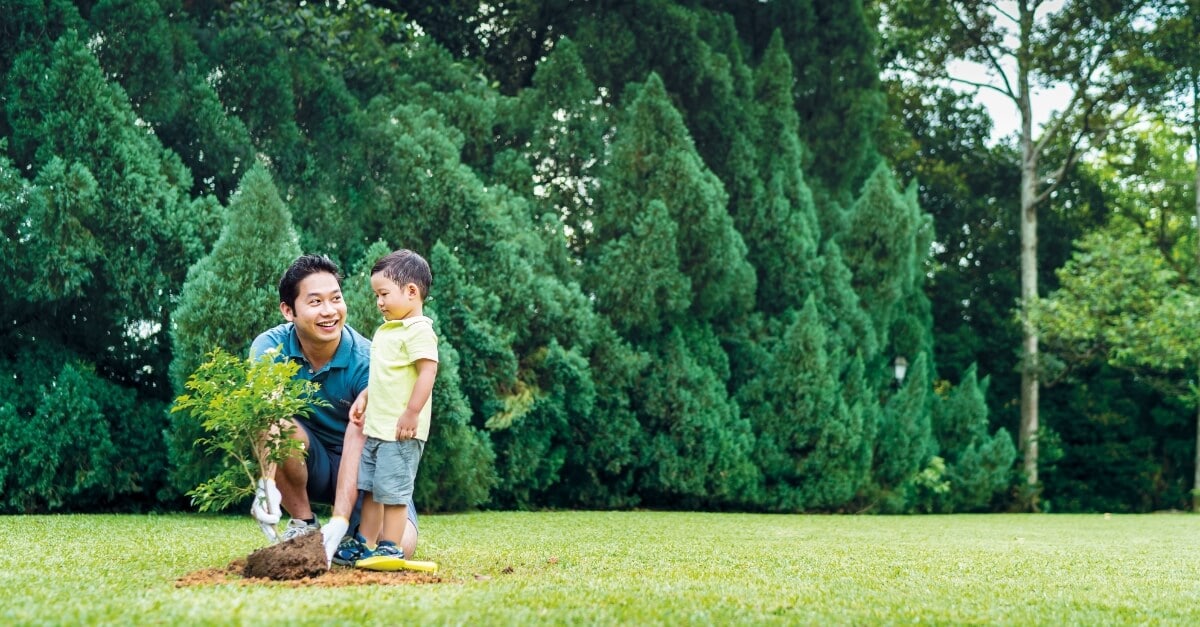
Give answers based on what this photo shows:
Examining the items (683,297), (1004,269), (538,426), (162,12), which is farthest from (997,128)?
(162,12)

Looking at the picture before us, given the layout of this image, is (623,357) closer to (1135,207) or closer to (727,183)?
(727,183)

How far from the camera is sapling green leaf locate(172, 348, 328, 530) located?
15.4 ft

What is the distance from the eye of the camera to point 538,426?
1327 cm

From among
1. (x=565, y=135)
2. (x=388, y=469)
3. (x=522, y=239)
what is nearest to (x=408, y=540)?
(x=388, y=469)

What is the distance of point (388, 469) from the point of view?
4875 mm

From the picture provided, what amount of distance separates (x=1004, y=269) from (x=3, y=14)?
18.7 metres

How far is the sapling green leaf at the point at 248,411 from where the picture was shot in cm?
469

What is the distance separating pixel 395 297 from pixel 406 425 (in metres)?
0.55

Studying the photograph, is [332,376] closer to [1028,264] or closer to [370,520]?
[370,520]

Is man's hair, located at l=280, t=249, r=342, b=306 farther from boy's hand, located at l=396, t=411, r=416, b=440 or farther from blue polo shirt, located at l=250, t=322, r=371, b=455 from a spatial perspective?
boy's hand, located at l=396, t=411, r=416, b=440

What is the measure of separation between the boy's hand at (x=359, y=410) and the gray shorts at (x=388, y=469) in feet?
0.30

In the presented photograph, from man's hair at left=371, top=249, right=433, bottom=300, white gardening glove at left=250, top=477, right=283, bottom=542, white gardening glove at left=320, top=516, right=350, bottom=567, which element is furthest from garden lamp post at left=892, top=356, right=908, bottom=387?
white gardening glove at left=250, top=477, right=283, bottom=542

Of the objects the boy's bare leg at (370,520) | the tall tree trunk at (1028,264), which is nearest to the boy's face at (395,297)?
the boy's bare leg at (370,520)

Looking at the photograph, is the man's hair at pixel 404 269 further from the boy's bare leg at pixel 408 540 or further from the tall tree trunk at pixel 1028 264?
the tall tree trunk at pixel 1028 264
